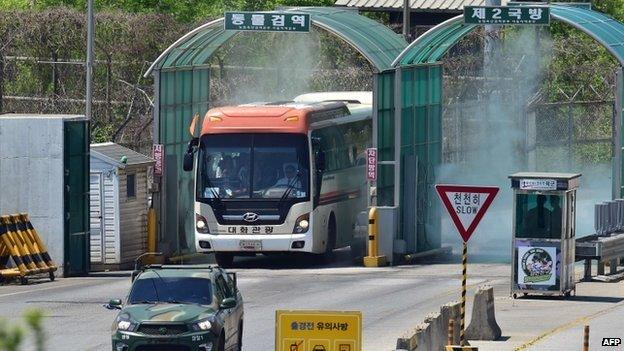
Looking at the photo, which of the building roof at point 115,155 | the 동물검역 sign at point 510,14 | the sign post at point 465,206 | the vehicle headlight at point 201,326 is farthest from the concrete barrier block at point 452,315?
the building roof at point 115,155

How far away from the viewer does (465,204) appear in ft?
52.1

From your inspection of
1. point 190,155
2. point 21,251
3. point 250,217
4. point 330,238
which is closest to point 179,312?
point 21,251

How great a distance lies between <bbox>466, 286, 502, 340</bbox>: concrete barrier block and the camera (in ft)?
57.6

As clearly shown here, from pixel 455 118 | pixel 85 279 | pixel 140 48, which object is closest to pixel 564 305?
pixel 85 279

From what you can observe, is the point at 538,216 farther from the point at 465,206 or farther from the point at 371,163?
the point at 371,163

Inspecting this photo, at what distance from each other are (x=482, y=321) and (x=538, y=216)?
4855mm

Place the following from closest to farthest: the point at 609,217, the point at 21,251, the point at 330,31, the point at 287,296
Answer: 1. the point at 287,296
2. the point at 21,251
3. the point at 609,217
4. the point at 330,31

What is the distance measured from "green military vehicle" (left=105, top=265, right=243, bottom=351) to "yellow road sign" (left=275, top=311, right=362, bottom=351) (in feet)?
8.66

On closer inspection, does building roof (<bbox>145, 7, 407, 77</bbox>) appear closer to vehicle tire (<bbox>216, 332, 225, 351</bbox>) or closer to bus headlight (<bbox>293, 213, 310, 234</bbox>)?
bus headlight (<bbox>293, 213, 310, 234</bbox>)

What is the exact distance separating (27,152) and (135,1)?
24.2 meters

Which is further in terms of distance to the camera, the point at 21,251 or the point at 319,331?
the point at 21,251

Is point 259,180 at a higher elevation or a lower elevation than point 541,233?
higher

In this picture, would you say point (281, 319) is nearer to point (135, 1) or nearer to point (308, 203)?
point (308, 203)

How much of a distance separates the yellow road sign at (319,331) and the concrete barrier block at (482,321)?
6345mm
